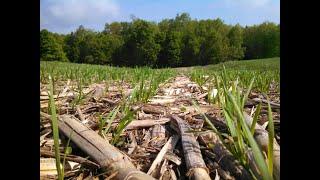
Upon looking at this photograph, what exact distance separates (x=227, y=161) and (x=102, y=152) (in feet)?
1.27

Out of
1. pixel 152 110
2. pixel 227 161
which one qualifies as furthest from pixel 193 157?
pixel 152 110

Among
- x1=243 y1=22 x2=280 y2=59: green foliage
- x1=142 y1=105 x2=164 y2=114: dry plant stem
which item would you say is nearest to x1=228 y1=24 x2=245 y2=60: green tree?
x1=243 y1=22 x2=280 y2=59: green foliage

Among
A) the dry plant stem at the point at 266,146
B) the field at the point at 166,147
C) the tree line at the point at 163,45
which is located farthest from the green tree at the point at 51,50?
the dry plant stem at the point at 266,146

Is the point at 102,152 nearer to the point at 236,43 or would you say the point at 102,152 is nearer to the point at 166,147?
the point at 166,147

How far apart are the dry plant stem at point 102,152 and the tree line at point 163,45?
132ft

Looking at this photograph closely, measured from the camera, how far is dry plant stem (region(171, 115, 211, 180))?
1.04 metres

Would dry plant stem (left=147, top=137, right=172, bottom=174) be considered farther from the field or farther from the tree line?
the tree line

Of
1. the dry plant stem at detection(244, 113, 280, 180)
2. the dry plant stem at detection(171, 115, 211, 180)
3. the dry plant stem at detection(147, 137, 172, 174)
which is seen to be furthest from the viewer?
the dry plant stem at detection(147, 137, 172, 174)

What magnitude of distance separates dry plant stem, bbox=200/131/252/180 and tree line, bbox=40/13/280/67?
40.0m
